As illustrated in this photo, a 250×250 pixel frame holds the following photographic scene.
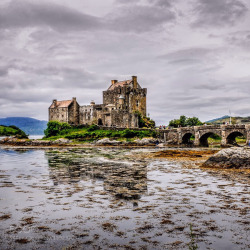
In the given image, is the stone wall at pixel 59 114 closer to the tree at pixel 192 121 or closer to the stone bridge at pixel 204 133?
the stone bridge at pixel 204 133

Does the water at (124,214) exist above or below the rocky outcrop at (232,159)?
below

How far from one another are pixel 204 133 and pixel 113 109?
38.0m

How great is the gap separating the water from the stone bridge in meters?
47.6

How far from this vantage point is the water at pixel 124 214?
7.55 m

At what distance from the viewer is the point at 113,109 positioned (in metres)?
98.9

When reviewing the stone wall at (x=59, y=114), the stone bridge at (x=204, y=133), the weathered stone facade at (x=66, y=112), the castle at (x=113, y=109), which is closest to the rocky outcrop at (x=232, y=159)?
the stone bridge at (x=204, y=133)

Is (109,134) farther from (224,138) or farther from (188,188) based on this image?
(188,188)

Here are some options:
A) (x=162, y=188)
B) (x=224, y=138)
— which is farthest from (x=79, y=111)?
(x=162, y=188)

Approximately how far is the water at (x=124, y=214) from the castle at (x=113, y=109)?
7911 cm

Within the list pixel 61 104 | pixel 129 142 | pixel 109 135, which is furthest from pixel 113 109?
pixel 129 142

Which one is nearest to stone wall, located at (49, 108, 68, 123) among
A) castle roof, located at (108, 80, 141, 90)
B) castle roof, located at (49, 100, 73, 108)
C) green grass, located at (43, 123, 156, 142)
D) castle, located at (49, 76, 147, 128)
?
castle, located at (49, 76, 147, 128)

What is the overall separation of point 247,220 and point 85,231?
4951 mm

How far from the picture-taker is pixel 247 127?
56375mm

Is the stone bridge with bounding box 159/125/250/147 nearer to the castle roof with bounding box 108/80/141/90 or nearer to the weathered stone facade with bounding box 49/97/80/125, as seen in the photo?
the castle roof with bounding box 108/80/141/90
